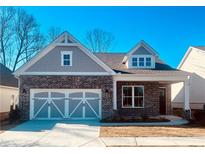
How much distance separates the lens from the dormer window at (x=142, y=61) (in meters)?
22.6

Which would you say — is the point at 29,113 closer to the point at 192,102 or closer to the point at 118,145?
the point at 118,145

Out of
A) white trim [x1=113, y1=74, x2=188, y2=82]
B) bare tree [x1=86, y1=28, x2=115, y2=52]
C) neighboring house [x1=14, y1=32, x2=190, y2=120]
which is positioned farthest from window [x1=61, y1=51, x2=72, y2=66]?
bare tree [x1=86, y1=28, x2=115, y2=52]

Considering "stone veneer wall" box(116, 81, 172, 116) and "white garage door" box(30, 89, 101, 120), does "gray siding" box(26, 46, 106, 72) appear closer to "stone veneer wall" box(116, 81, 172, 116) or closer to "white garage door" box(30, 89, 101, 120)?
"white garage door" box(30, 89, 101, 120)

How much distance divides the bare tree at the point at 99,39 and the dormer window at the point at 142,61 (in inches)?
420

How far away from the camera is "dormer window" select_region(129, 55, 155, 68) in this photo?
74.1ft

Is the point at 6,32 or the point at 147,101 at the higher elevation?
the point at 6,32

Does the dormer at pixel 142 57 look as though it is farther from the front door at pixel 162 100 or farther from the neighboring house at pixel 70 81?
the front door at pixel 162 100

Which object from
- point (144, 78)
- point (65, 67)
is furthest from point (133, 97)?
point (65, 67)

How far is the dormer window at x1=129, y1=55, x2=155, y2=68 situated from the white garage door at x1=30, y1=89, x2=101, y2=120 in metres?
3.54

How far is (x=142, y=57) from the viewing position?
74.3ft

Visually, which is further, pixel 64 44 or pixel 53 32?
pixel 53 32

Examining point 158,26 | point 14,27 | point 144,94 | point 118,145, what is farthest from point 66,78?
point 14,27

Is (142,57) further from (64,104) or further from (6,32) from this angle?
(6,32)

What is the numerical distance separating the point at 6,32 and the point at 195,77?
18024 mm
